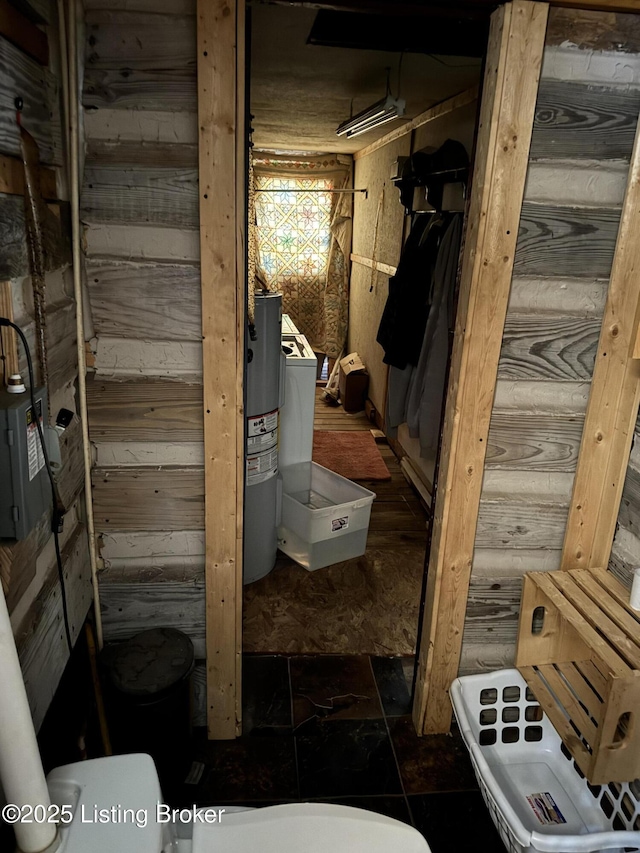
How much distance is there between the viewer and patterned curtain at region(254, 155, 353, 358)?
246 inches

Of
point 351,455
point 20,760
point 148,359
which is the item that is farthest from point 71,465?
point 351,455

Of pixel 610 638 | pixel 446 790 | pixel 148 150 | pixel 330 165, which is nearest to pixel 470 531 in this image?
pixel 610 638

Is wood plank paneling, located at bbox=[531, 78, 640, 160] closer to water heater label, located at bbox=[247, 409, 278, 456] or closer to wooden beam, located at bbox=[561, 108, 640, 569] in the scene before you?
wooden beam, located at bbox=[561, 108, 640, 569]

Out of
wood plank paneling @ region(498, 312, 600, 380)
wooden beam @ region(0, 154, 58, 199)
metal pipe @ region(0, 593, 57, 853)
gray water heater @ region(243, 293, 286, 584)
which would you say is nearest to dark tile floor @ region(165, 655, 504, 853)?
gray water heater @ region(243, 293, 286, 584)

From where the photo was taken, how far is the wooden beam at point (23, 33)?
1139 mm

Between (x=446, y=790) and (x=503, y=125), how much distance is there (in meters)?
1.98

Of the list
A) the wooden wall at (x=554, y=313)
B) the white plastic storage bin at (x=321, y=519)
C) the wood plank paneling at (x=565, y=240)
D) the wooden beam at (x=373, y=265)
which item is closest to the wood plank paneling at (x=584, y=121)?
the wooden wall at (x=554, y=313)

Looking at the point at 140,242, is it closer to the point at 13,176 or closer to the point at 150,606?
the point at 13,176

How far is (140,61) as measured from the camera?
58.6 inches

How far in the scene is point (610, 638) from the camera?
60.3 inches

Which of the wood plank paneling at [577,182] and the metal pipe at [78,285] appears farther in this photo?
the wood plank paneling at [577,182]

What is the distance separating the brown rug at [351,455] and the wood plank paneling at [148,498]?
7.87ft

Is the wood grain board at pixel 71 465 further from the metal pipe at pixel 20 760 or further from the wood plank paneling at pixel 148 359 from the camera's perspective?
the metal pipe at pixel 20 760

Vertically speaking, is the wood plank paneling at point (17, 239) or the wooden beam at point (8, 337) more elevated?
the wood plank paneling at point (17, 239)
